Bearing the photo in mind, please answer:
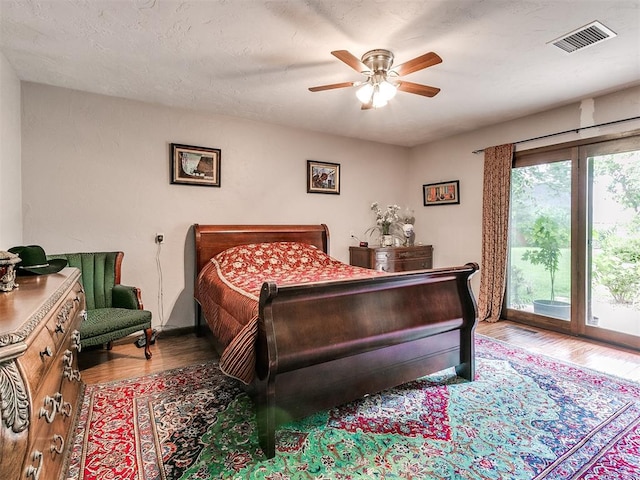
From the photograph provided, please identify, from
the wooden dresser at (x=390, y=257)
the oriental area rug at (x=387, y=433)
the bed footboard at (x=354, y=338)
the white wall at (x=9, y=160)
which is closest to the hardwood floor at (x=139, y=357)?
the oriental area rug at (x=387, y=433)

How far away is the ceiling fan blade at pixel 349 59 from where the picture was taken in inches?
79.9

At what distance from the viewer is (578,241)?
11.6 feet

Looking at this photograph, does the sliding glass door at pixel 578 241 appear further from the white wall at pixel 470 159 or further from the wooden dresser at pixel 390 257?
the wooden dresser at pixel 390 257

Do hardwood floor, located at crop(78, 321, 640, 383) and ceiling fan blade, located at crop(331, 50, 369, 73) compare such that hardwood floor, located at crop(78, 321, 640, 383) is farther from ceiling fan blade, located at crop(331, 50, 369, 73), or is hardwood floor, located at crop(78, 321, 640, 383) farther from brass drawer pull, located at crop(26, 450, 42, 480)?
ceiling fan blade, located at crop(331, 50, 369, 73)

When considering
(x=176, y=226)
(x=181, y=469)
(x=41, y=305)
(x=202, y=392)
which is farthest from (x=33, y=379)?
(x=176, y=226)

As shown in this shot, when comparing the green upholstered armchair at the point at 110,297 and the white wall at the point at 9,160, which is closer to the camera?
the white wall at the point at 9,160

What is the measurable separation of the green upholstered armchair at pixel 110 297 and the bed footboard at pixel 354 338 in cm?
159

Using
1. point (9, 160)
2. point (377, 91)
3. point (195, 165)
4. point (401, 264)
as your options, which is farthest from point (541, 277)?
point (9, 160)

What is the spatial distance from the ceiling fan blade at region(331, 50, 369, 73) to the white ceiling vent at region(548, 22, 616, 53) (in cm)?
138

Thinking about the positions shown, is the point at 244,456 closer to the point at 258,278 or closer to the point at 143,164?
the point at 258,278

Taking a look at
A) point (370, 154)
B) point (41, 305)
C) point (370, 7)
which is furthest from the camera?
point (370, 154)

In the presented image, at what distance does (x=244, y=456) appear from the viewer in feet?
5.66

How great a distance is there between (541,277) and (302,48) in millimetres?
3648

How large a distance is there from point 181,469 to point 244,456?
1.00 ft
